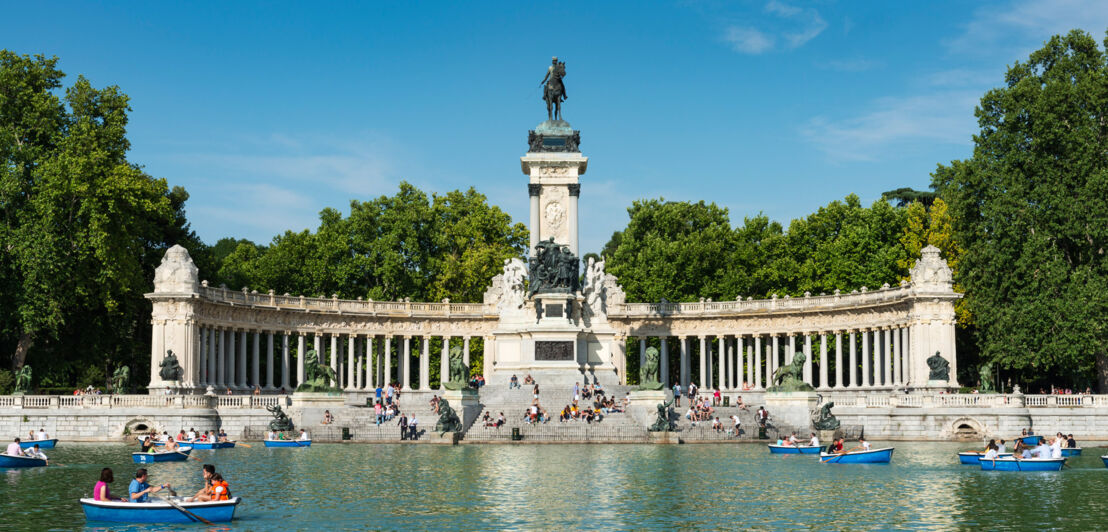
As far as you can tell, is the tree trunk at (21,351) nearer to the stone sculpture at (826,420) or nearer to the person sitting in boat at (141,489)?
the stone sculpture at (826,420)

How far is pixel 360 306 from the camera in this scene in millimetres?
74750

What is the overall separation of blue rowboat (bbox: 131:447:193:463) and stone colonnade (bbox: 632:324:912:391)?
3702 cm

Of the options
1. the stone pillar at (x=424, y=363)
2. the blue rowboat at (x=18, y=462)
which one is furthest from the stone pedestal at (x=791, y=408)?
the blue rowboat at (x=18, y=462)

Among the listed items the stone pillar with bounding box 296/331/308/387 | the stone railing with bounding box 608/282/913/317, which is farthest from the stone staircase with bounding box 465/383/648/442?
the stone railing with bounding box 608/282/913/317

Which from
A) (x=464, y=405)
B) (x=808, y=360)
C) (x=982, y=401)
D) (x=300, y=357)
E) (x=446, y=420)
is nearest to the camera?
(x=446, y=420)

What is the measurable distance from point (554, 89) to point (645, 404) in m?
24.2

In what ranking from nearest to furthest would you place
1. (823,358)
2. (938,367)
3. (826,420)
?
(826,420) → (938,367) → (823,358)

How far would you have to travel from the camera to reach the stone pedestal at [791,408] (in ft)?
172

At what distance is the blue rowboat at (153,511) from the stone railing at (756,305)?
1968 inches

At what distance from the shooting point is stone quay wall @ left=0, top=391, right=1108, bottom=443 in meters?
50.8

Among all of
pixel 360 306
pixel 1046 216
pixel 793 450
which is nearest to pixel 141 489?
pixel 793 450

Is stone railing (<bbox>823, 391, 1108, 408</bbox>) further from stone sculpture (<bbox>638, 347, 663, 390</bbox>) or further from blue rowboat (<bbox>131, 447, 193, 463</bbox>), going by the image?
blue rowboat (<bbox>131, 447, 193, 463</bbox>)

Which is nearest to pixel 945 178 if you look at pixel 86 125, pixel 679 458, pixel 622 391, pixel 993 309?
pixel 993 309

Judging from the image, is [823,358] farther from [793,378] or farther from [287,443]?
[287,443]
